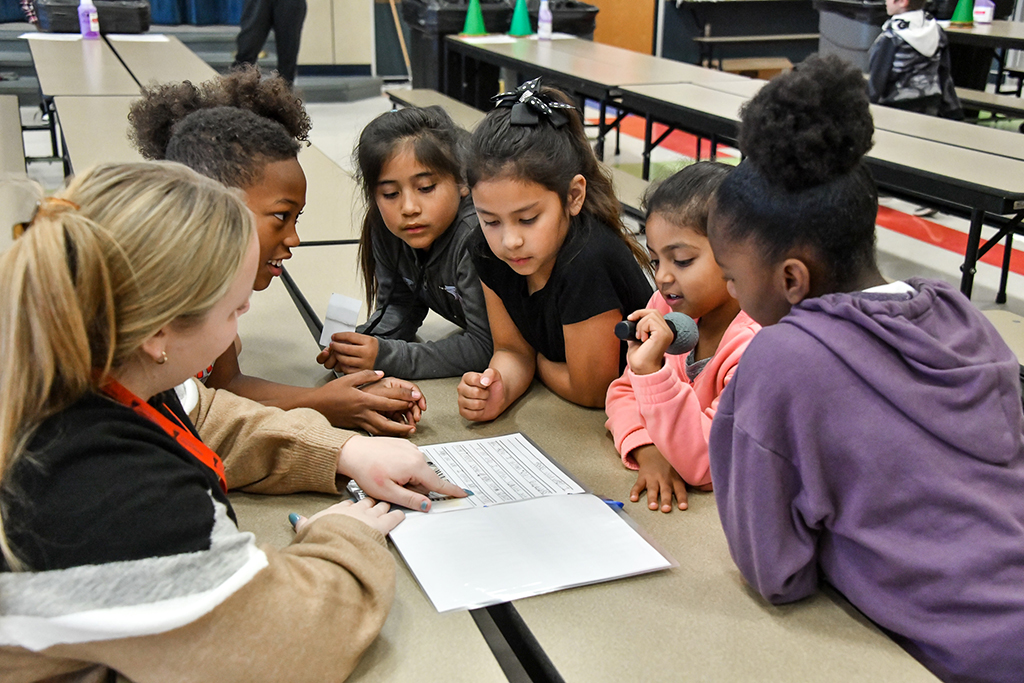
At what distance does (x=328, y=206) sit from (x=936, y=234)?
11.0ft

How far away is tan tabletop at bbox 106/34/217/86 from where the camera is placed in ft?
12.9

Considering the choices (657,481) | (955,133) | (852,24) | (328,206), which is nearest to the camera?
(657,481)

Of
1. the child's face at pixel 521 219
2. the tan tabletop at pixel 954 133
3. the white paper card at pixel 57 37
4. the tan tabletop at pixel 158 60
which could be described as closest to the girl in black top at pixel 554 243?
the child's face at pixel 521 219

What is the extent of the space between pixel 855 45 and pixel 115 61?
16.2ft

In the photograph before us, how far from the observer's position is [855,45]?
6.34m

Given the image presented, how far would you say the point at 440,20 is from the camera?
18.5ft

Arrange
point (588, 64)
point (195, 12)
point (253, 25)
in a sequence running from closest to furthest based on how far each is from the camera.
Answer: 1. point (588, 64)
2. point (253, 25)
3. point (195, 12)

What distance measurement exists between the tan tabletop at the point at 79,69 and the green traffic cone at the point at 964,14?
197 inches

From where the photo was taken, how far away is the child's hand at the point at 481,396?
1.39 meters

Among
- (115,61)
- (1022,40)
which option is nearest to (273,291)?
(115,61)

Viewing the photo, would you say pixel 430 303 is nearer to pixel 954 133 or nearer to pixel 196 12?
pixel 954 133

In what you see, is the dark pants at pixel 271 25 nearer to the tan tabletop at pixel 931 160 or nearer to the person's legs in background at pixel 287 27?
the person's legs in background at pixel 287 27

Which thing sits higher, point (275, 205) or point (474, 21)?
point (474, 21)

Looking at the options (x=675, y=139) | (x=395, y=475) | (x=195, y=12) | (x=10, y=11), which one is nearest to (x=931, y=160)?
(x=395, y=475)
